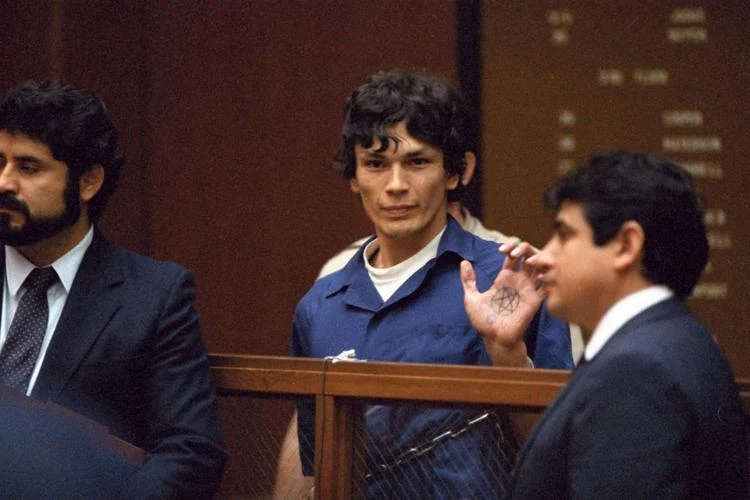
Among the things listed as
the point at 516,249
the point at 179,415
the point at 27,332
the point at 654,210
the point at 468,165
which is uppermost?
the point at 654,210

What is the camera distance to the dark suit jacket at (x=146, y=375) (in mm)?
2967

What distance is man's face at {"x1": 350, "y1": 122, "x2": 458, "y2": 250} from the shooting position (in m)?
3.30

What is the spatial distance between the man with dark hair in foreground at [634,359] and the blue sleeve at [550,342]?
29.0 inches

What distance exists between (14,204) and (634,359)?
1.61 metres

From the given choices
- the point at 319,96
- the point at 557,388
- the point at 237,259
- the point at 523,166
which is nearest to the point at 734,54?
the point at 523,166

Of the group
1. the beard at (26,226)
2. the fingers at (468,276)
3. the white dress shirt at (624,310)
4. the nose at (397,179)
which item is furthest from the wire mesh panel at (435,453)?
the beard at (26,226)

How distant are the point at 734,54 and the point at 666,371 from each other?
3.27 metres

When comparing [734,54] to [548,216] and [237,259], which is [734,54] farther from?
[237,259]

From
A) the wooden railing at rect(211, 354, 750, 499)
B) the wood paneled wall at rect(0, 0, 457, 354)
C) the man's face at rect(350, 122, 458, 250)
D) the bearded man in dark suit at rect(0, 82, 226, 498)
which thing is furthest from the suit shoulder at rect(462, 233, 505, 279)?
the wood paneled wall at rect(0, 0, 457, 354)

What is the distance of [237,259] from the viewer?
555 cm

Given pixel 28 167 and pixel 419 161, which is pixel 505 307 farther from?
pixel 28 167

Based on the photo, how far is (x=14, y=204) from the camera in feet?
10.4

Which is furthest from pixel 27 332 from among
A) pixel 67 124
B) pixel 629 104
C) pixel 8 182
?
pixel 629 104

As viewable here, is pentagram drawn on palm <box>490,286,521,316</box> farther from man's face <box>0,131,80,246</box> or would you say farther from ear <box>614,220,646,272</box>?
man's face <box>0,131,80,246</box>
